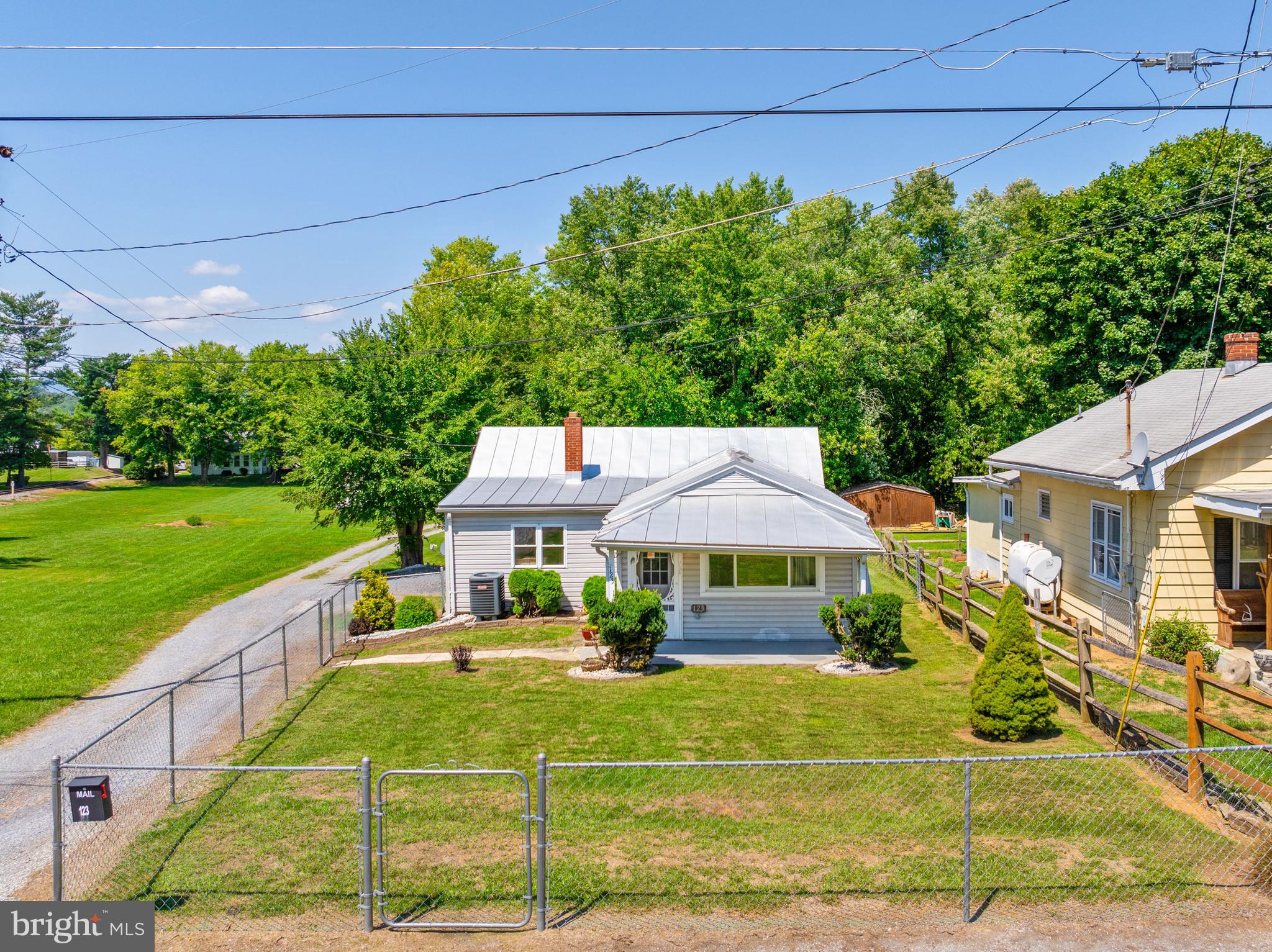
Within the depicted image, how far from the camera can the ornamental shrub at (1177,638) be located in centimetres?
1564

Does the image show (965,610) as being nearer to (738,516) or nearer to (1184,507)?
(1184,507)

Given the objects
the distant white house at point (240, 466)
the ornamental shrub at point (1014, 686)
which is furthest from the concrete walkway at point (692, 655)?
the distant white house at point (240, 466)

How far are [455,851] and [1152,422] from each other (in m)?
16.7

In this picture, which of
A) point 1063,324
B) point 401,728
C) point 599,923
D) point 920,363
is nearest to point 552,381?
point 920,363

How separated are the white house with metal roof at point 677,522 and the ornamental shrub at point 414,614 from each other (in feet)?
4.27

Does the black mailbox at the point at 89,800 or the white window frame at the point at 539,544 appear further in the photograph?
the white window frame at the point at 539,544

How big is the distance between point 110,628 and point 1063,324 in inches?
1223

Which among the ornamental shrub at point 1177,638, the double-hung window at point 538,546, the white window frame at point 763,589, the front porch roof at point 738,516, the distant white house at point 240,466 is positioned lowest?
the ornamental shrub at point 1177,638

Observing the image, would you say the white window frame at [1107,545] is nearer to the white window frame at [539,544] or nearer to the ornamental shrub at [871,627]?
the ornamental shrub at [871,627]

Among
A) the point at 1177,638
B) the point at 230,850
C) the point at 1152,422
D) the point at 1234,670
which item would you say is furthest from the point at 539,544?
the point at 1234,670

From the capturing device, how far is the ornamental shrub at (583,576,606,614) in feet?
71.2

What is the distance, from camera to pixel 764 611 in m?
19.3

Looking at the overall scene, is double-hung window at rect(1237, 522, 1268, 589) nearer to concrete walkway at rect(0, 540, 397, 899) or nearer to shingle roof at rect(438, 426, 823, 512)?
shingle roof at rect(438, 426, 823, 512)

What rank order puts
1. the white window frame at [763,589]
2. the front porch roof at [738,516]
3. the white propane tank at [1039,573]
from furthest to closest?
1. the white propane tank at [1039,573]
2. the white window frame at [763,589]
3. the front porch roof at [738,516]
